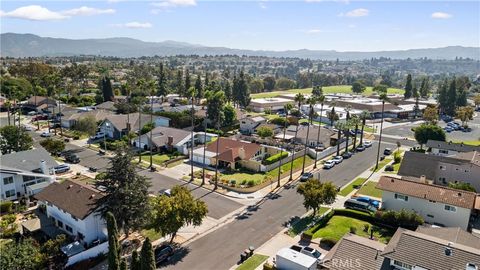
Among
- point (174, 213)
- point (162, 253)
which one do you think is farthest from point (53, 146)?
point (162, 253)

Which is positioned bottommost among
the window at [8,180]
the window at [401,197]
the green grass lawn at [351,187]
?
the green grass lawn at [351,187]

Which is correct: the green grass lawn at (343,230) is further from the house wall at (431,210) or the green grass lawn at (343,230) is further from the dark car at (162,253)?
the dark car at (162,253)

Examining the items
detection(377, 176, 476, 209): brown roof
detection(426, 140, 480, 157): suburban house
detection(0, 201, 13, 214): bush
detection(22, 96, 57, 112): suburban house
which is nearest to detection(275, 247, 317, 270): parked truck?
detection(377, 176, 476, 209): brown roof

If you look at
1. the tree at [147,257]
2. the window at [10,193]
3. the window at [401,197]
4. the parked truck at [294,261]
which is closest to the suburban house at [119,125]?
the window at [10,193]

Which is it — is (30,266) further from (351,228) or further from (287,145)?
(287,145)

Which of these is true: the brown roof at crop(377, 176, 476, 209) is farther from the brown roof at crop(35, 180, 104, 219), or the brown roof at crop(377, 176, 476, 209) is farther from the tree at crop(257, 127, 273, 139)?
the tree at crop(257, 127, 273, 139)

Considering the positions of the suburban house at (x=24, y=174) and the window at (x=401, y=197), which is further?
the suburban house at (x=24, y=174)

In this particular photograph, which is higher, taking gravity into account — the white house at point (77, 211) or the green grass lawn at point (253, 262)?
the white house at point (77, 211)
